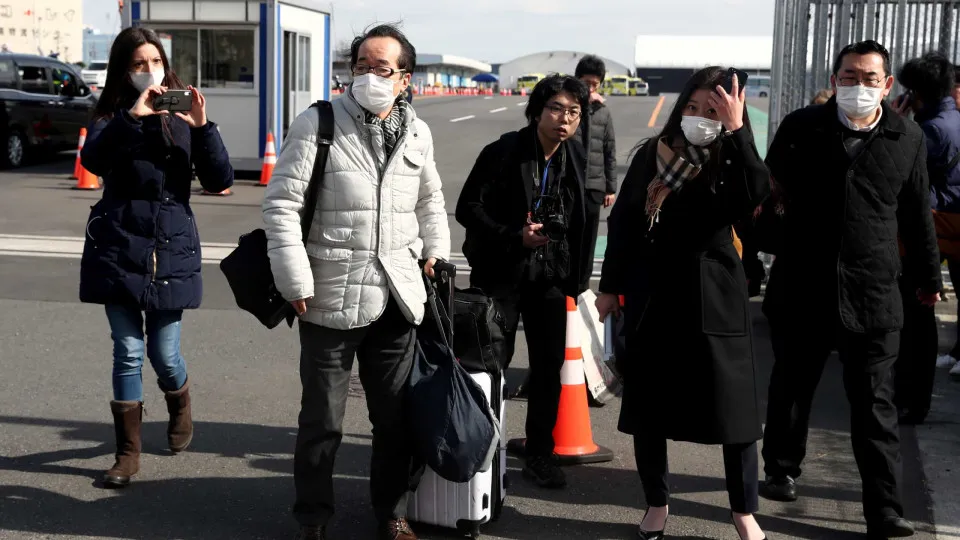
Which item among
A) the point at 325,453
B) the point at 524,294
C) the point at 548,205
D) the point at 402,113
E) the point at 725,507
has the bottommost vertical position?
the point at 725,507

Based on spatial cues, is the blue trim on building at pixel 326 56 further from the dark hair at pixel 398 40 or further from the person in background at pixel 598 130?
the dark hair at pixel 398 40

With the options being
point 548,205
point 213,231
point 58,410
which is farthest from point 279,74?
point 548,205

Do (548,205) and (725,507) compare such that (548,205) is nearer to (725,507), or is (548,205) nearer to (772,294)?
(772,294)

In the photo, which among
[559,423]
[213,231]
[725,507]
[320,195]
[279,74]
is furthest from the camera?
[279,74]

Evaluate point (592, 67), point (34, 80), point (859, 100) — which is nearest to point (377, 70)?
point (859, 100)

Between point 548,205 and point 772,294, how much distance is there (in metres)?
0.98

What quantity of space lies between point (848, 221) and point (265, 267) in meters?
2.18

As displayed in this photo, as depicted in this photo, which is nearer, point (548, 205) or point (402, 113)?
point (402, 113)

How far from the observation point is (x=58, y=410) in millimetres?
6266

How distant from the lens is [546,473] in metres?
5.23

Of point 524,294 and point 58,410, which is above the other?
point 524,294

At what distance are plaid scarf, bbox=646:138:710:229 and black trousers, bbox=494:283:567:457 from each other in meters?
0.84

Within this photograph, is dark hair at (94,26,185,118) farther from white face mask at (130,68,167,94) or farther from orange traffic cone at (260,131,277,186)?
orange traffic cone at (260,131,277,186)

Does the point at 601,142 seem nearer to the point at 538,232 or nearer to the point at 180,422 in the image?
the point at 538,232
